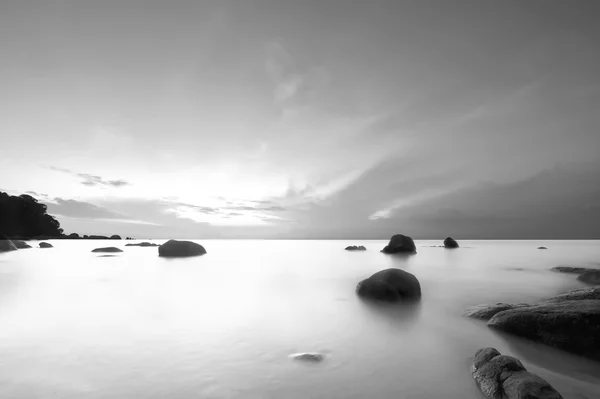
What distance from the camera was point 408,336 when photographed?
8.47 metres

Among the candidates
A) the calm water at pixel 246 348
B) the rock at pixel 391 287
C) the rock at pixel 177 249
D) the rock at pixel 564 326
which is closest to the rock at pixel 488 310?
the calm water at pixel 246 348

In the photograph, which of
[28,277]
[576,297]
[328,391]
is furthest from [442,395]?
[28,277]

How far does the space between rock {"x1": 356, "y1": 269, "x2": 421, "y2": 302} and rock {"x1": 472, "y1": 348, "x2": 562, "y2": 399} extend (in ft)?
22.3

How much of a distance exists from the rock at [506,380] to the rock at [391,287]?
6.78 meters

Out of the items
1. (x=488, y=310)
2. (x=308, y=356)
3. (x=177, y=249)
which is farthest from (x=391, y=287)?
(x=177, y=249)

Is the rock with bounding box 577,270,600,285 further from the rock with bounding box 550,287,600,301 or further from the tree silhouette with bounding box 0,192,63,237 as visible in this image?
the tree silhouette with bounding box 0,192,63,237

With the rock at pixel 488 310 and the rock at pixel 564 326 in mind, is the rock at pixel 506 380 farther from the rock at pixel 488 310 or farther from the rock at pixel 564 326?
the rock at pixel 488 310

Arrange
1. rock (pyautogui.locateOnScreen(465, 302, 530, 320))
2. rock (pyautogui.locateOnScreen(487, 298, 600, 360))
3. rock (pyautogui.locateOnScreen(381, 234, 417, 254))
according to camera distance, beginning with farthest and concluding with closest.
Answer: rock (pyautogui.locateOnScreen(381, 234, 417, 254)), rock (pyautogui.locateOnScreen(465, 302, 530, 320)), rock (pyautogui.locateOnScreen(487, 298, 600, 360))

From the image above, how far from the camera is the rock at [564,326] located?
21.0 feet

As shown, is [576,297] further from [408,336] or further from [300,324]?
[300,324]

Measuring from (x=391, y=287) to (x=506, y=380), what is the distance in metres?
8.16

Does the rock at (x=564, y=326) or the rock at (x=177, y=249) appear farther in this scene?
the rock at (x=177, y=249)

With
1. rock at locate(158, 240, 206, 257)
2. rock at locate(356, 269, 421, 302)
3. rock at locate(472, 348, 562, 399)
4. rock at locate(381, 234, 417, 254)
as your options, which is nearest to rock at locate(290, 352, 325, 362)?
rock at locate(472, 348, 562, 399)

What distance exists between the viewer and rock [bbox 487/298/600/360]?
6.41 m
